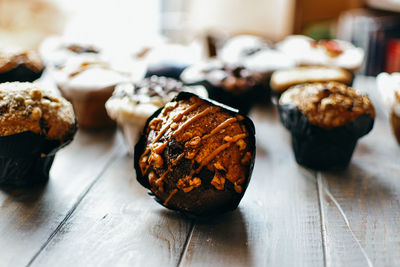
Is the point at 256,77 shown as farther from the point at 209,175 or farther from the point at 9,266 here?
the point at 9,266

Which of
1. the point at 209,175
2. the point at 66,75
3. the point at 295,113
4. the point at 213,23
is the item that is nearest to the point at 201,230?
the point at 209,175

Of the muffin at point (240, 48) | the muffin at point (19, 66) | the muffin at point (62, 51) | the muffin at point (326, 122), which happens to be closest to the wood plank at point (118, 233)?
the muffin at point (326, 122)

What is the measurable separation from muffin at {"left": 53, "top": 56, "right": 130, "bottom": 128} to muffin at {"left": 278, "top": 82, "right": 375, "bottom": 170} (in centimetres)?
64

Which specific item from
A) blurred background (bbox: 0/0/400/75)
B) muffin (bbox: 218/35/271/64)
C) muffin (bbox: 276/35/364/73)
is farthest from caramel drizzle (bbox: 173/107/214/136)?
blurred background (bbox: 0/0/400/75)

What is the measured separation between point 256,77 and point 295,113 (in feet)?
1.41

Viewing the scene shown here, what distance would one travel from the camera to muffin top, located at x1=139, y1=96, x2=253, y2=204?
103 cm

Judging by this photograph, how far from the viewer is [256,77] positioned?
173 centimetres

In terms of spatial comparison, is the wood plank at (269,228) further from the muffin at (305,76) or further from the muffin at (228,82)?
the muffin at (305,76)

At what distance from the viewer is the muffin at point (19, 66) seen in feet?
5.52

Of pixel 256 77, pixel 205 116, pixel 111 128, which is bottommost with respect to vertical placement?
pixel 111 128

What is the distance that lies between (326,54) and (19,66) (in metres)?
1.32

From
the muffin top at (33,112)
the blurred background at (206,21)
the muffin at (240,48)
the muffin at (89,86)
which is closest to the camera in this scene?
the muffin top at (33,112)

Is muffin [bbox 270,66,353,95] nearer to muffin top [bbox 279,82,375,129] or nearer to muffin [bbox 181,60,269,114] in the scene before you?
muffin [bbox 181,60,269,114]

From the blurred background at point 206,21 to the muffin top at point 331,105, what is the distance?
1047 mm
